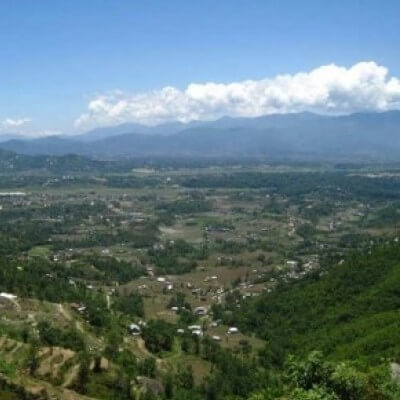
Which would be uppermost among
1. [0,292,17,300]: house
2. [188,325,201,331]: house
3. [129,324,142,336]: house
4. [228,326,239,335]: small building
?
[0,292,17,300]: house

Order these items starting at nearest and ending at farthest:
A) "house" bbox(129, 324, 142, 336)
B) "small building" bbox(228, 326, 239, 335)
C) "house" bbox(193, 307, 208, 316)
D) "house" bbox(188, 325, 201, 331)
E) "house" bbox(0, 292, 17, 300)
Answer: "house" bbox(129, 324, 142, 336) → "house" bbox(0, 292, 17, 300) → "house" bbox(188, 325, 201, 331) → "small building" bbox(228, 326, 239, 335) → "house" bbox(193, 307, 208, 316)

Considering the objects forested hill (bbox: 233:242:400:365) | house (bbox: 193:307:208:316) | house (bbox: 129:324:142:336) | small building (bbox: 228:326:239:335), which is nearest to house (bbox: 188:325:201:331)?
small building (bbox: 228:326:239:335)

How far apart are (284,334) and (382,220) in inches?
4103

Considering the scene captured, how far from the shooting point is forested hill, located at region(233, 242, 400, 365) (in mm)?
69025

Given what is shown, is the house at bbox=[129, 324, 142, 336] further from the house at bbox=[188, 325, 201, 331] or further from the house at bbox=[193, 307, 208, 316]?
the house at bbox=[193, 307, 208, 316]

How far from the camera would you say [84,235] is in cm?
16788

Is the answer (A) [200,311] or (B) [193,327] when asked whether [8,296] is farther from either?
(A) [200,311]

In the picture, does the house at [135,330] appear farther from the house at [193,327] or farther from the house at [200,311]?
the house at [200,311]

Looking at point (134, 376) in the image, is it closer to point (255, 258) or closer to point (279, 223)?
point (255, 258)

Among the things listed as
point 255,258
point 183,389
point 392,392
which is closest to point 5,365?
point 183,389

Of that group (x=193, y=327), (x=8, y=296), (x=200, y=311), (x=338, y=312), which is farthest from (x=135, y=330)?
(x=338, y=312)

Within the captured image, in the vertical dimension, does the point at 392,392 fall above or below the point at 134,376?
above

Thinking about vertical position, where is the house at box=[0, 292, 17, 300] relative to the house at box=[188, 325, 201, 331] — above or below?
above

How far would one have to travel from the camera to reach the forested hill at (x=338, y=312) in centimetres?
6903
